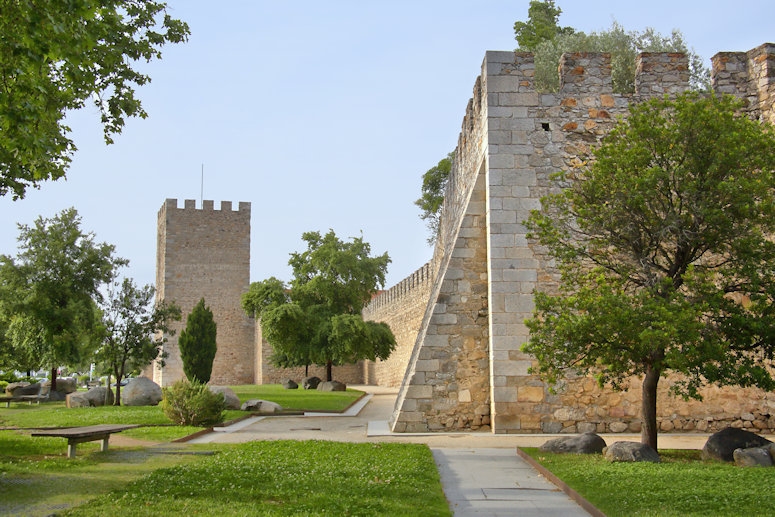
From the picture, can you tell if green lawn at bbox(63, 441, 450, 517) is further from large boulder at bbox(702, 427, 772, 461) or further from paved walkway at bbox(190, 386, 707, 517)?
large boulder at bbox(702, 427, 772, 461)

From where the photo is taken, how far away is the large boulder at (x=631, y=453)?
28.0ft

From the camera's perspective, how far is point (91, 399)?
20.9 meters

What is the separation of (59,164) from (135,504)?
5138 millimetres

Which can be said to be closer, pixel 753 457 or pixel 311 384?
pixel 753 457

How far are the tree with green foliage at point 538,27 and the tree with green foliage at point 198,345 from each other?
15480 mm

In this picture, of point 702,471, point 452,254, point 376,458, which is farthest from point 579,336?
point 452,254

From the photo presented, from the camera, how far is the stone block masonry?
39.4ft

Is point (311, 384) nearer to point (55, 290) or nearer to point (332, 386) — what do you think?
point (332, 386)

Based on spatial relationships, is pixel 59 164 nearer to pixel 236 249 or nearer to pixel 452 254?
pixel 452 254

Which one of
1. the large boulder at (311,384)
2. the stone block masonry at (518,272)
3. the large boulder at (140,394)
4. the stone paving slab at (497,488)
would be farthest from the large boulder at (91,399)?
the stone paving slab at (497,488)

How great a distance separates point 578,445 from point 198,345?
20.6 m

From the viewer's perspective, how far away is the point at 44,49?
15.8ft

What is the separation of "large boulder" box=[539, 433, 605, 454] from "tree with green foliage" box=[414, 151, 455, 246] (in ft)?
88.2

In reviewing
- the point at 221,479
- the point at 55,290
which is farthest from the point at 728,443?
the point at 55,290
